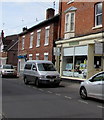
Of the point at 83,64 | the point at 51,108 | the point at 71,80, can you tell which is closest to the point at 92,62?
the point at 83,64

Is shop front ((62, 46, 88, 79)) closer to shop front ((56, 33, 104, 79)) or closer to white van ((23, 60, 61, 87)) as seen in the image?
shop front ((56, 33, 104, 79))

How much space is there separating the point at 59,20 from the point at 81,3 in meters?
4.58

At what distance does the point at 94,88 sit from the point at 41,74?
270 inches

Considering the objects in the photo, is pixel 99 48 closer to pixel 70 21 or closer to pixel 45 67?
pixel 45 67

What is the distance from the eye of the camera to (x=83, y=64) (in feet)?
70.6

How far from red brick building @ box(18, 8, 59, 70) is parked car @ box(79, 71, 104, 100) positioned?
15.1 m

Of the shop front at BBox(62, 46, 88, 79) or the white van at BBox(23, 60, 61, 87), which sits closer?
the white van at BBox(23, 60, 61, 87)

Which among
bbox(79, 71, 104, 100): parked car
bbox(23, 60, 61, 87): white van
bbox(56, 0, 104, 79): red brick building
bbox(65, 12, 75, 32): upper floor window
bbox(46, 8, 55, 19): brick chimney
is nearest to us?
bbox(79, 71, 104, 100): parked car

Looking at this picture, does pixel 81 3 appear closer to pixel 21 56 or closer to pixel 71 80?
pixel 71 80

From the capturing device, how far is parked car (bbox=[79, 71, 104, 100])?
10.6 meters

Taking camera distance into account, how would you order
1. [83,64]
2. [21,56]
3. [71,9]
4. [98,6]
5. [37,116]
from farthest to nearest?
[21,56] → [71,9] → [83,64] → [98,6] → [37,116]

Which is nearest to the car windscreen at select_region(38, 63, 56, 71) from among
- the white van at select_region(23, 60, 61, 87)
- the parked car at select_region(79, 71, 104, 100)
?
the white van at select_region(23, 60, 61, 87)

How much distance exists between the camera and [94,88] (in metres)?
11.0

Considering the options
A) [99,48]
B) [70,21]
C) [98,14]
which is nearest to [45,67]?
[99,48]
